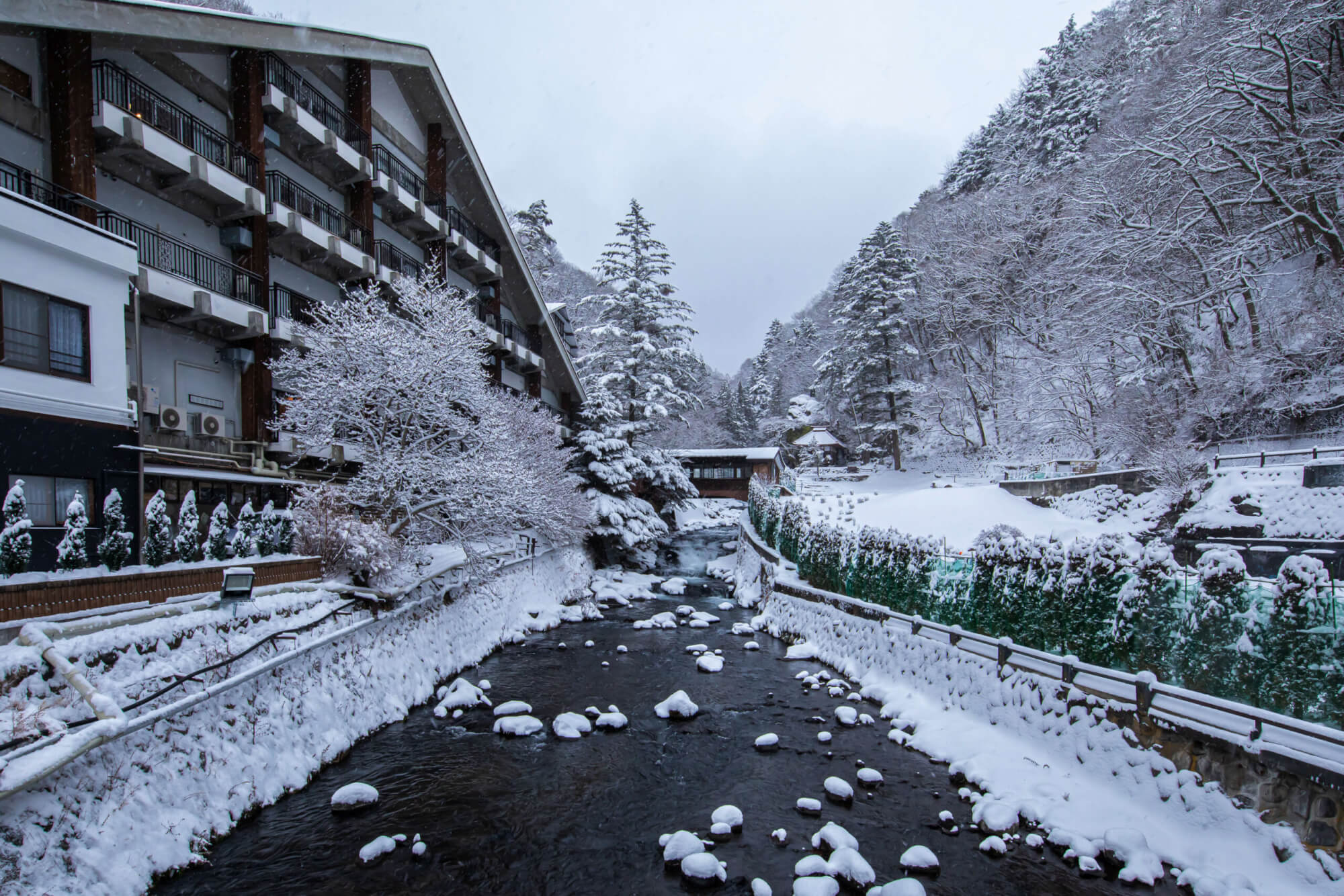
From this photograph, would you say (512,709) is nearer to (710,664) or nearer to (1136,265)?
(710,664)

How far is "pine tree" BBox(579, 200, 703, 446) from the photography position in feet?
106

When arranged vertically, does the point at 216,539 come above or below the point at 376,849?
above

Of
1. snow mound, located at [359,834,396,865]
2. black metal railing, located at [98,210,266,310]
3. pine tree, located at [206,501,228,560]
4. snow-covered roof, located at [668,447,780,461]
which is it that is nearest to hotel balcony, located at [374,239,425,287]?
black metal railing, located at [98,210,266,310]

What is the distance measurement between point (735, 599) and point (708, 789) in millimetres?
14968

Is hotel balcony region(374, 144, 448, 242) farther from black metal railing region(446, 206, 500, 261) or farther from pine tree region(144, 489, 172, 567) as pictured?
pine tree region(144, 489, 172, 567)

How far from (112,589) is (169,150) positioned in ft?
38.3

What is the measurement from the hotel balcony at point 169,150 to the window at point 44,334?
578cm

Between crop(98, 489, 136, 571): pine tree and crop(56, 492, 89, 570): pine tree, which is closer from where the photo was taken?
crop(56, 492, 89, 570): pine tree

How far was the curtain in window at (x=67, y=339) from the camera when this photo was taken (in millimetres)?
10531

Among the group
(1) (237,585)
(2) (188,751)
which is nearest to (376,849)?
(2) (188,751)

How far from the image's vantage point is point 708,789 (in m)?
9.09

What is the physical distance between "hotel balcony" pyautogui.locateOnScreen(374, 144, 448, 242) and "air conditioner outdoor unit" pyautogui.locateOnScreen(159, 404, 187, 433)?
11.5m

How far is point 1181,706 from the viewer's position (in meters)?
7.59

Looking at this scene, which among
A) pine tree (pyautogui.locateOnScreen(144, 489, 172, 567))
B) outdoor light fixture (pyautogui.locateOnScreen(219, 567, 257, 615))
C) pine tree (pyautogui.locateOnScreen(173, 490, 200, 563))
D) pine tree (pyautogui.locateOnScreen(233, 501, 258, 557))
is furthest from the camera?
pine tree (pyautogui.locateOnScreen(233, 501, 258, 557))
